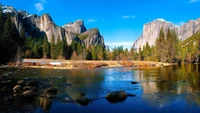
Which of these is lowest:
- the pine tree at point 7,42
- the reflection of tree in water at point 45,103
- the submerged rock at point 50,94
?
the reflection of tree in water at point 45,103

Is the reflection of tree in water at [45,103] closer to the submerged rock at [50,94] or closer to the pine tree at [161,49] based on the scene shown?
the submerged rock at [50,94]

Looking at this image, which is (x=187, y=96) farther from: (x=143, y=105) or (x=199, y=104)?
(x=143, y=105)

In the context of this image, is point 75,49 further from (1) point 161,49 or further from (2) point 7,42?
(2) point 7,42

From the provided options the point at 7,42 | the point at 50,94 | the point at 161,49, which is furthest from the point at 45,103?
the point at 161,49

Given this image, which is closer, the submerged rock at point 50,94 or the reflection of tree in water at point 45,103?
the reflection of tree in water at point 45,103

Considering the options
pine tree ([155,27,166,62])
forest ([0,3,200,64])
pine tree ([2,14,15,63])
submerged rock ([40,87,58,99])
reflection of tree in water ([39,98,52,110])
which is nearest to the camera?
reflection of tree in water ([39,98,52,110])

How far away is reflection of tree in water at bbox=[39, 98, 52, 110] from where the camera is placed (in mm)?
17853

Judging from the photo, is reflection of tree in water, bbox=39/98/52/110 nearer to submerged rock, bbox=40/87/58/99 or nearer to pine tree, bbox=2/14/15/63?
submerged rock, bbox=40/87/58/99

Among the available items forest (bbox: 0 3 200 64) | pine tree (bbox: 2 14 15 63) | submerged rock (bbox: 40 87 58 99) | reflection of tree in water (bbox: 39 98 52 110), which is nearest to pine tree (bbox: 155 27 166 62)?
forest (bbox: 0 3 200 64)

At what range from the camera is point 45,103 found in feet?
62.8

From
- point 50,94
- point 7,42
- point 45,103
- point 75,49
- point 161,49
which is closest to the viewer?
point 45,103

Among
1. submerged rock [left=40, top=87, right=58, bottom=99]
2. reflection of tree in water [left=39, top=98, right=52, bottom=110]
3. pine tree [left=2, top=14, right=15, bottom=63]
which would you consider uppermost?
pine tree [left=2, top=14, right=15, bottom=63]

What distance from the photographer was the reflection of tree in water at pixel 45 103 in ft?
58.6

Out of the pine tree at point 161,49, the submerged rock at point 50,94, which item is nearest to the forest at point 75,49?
the pine tree at point 161,49
